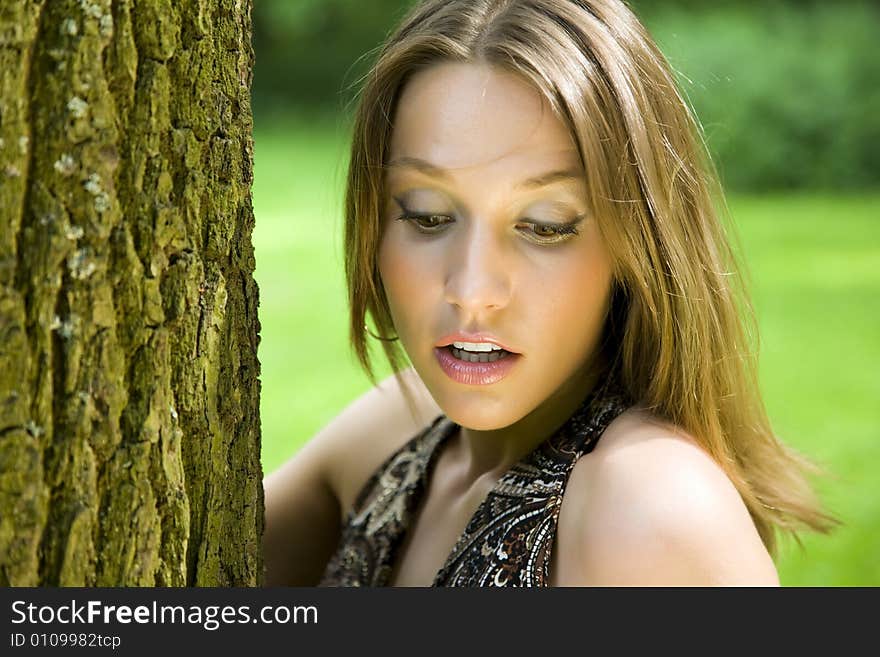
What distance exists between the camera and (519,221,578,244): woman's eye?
1869 mm

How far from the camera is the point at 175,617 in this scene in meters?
1.54

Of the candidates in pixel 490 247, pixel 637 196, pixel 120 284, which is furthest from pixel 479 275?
pixel 120 284

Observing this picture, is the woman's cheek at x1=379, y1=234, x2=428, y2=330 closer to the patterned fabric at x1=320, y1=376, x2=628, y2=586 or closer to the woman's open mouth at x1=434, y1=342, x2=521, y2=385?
the woman's open mouth at x1=434, y1=342, x2=521, y2=385

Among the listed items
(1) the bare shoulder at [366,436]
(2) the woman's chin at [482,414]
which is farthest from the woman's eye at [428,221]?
(1) the bare shoulder at [366,436]

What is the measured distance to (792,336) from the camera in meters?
7.97

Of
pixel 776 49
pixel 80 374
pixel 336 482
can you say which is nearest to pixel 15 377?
pixel 80 374

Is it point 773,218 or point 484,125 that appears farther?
point 773,218

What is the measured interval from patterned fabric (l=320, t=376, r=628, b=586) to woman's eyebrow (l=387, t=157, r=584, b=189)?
39 centimetres

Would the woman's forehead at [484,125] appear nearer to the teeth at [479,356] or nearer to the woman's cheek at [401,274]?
the woman's cheek at [401,274]

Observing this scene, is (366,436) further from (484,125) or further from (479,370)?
(484,125)

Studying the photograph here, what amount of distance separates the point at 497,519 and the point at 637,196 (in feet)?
1.86

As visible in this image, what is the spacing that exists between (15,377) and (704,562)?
3.02 feet

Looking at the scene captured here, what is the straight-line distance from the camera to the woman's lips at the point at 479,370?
190 centimetres

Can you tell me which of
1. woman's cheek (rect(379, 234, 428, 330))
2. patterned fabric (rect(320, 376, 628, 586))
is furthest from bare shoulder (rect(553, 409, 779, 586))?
woman's cheek (rect(379, 234, 428, 330))
